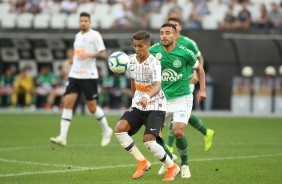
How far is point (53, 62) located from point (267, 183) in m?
25.0

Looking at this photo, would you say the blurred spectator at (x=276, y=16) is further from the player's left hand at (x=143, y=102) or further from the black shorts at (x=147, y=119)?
the player's left hand at (x=143, y=102)

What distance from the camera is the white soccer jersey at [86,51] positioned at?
17078 millimetres

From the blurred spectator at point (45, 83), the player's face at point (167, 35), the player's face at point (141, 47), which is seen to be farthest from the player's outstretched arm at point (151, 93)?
the blurred spectator at point (45, 83)

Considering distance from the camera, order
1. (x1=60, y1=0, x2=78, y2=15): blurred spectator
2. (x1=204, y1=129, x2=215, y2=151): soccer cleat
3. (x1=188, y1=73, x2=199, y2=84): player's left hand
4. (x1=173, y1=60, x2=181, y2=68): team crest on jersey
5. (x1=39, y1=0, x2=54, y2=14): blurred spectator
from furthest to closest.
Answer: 1. (x1=39, y1=0, x2=54, y2=14): blurred spectator
2. (x1=60, y1=0, x2=78, y2=15): blurred spectator
3. (x1=204, y1=129, x2=215, y2=151): soccer cleat
4. (x1=188, y1=73, x2=199, y2=84): player's left hand
5. (x1=173, y1=60, x2=181, y2=68): team crest on jersey

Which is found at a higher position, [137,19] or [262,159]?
[137,19]

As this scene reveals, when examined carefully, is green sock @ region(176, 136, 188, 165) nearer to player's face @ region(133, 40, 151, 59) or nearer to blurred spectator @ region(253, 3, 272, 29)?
player's face @ region(133, 40, 151, 59)

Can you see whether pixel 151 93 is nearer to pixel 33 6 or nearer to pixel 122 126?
pixel 122 126

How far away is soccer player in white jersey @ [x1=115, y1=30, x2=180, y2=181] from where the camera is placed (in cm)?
1135

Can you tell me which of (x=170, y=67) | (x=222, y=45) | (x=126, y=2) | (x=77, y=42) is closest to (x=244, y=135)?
(x=77, y=42)

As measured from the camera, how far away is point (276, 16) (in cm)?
3288

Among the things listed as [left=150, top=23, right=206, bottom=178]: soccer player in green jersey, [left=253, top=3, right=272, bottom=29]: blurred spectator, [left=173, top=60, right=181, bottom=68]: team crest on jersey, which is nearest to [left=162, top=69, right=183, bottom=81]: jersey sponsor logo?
[left=150, top=23, right=206, bottom=178]: soccer player in green jersey

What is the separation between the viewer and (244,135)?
20719 mm

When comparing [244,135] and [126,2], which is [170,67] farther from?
[126,2]

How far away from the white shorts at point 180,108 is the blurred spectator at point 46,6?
22101mm
